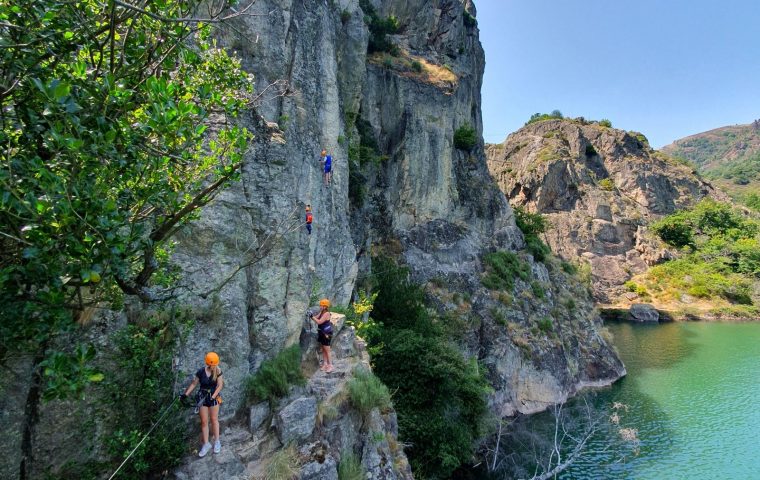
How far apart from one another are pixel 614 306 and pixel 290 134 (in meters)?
50.7

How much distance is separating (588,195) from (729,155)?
519 ft

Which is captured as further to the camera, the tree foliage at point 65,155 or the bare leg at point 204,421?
the bare leg at point 204,421

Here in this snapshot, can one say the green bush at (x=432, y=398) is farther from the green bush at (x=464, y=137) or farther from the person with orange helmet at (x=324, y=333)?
the green bush at (x=464, y=137)

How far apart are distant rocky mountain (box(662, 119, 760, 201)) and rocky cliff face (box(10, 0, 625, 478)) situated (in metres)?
93.5

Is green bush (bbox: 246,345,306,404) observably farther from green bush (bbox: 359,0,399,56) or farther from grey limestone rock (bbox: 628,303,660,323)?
grey limestone rock (bbox: 628,303,660,323)

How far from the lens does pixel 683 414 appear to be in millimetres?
19453

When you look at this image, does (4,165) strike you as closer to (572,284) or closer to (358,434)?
(358,434)

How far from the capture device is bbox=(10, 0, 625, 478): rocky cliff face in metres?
7.80

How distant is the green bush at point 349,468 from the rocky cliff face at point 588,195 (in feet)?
158

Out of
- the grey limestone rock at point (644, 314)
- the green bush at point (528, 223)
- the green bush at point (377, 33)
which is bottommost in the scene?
the grey limestone rock at point (644, 314)

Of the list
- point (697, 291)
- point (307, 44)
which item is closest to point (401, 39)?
point (307, 44)

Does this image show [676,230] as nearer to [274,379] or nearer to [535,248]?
[535,248]

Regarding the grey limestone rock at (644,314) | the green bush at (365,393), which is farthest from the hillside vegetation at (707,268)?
the green bush at (365,393)

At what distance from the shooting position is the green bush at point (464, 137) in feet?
97.6
